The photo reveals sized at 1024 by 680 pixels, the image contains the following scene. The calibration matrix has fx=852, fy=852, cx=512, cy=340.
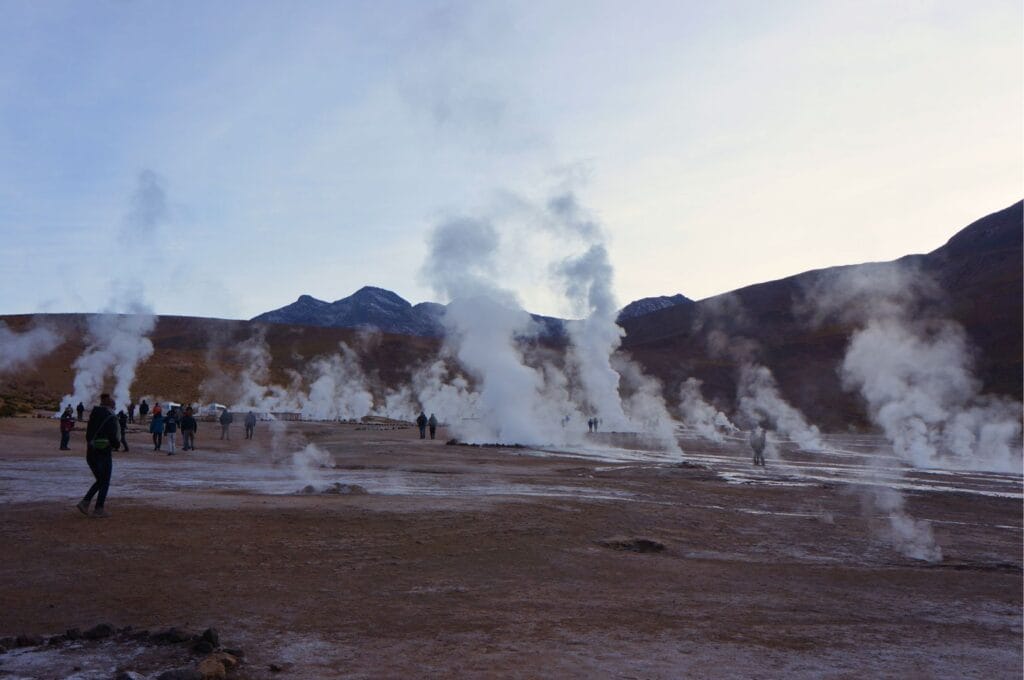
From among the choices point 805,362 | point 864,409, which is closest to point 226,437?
point 864,409

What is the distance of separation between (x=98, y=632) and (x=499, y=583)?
4391mm

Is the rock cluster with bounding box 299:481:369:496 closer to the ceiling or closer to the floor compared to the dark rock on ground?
closer to the ceiling

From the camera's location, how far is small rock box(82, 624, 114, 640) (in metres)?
7.07

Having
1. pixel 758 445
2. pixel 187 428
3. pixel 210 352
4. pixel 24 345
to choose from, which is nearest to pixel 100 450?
pixel 187 428

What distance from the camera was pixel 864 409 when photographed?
99.5 meters

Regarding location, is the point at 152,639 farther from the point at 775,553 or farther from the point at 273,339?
the point at 273,339

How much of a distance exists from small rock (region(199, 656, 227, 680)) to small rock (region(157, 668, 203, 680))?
51 mm

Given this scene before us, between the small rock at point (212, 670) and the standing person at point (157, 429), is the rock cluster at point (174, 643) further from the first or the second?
the standing person at point (157, 429)

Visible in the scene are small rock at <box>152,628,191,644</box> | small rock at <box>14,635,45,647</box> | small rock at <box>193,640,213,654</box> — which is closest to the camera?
small rock at <box>193,640,213,654</box>

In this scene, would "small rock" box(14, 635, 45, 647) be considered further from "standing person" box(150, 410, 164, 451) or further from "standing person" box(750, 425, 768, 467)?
"standing person" box(750, 425, 768, 467)

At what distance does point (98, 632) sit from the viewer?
7102mm

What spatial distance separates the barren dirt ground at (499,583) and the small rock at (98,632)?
14 centimetres

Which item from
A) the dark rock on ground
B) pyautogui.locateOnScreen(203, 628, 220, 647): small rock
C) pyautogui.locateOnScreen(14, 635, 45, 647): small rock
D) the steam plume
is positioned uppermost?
the steam plume

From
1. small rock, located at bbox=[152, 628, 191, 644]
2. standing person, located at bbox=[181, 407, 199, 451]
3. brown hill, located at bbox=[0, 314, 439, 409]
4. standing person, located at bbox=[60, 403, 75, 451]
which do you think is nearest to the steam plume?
brown hill, located at bbox=[0, 314, 439, 409]
